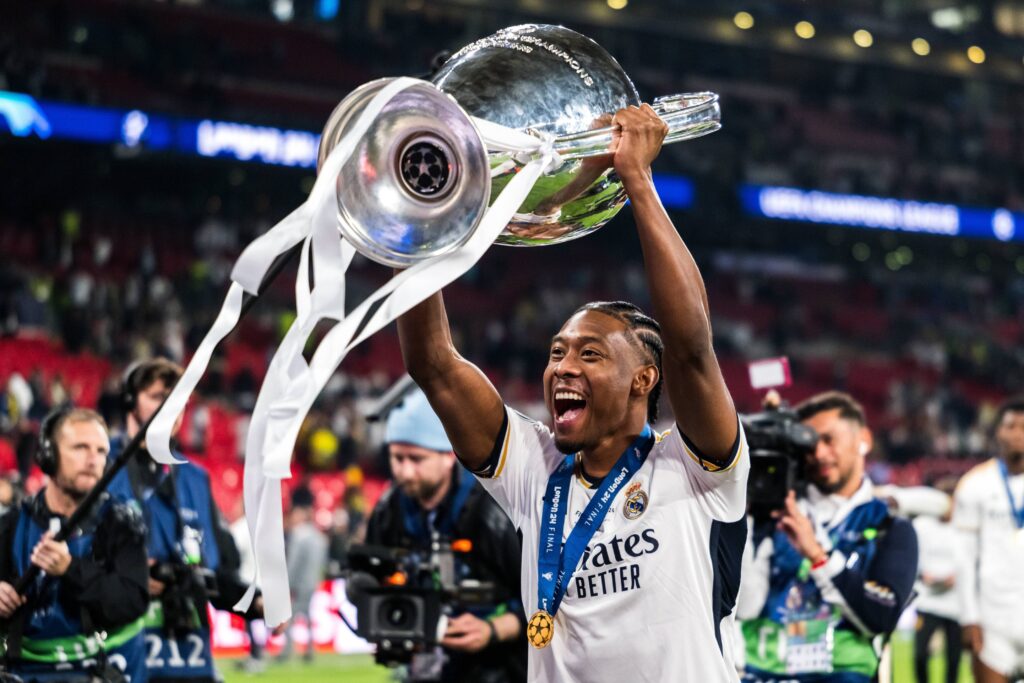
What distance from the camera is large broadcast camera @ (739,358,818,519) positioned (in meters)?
5.14

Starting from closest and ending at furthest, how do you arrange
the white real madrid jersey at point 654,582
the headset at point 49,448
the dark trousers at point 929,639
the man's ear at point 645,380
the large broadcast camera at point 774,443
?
the white real madrid jersey at point 654,582 → the man's ear at point 645,380 → the large broadcast camera at point 774,443 → the headset at point 49,448 → the dark trousers at point 929,639

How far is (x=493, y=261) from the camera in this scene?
2834cm

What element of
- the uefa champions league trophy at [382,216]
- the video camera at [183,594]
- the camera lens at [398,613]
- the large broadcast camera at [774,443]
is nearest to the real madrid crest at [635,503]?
the uefa champions league trophy at [382,216]

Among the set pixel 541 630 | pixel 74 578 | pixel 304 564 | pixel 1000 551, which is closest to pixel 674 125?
pixel 541 630

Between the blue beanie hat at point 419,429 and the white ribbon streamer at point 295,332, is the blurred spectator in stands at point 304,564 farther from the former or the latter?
the white ribbon streamer at point 295,332

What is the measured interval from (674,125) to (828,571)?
8.81 feet

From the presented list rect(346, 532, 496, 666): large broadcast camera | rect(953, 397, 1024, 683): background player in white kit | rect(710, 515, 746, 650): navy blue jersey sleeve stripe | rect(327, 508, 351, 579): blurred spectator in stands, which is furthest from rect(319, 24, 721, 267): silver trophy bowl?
rect(327, 508, 351, 579): blurred spectator in stands

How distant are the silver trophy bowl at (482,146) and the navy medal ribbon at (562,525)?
58 cm

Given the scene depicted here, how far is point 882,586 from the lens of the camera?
210 inches

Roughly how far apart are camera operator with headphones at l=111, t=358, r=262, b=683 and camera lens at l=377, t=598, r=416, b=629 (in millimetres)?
824

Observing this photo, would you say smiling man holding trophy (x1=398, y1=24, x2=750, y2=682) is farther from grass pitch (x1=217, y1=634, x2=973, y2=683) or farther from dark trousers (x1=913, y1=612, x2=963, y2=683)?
grass pitch (x1=217, y1=634, x2=973, y2=683)

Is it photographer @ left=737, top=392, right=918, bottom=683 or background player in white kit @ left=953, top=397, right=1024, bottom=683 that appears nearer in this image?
photographer @ left=737, top=392, right=918, bottom=683

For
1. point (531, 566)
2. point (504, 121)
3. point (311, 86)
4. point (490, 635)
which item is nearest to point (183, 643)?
point (490, 635)

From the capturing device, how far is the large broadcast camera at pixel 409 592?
16.7 ft
